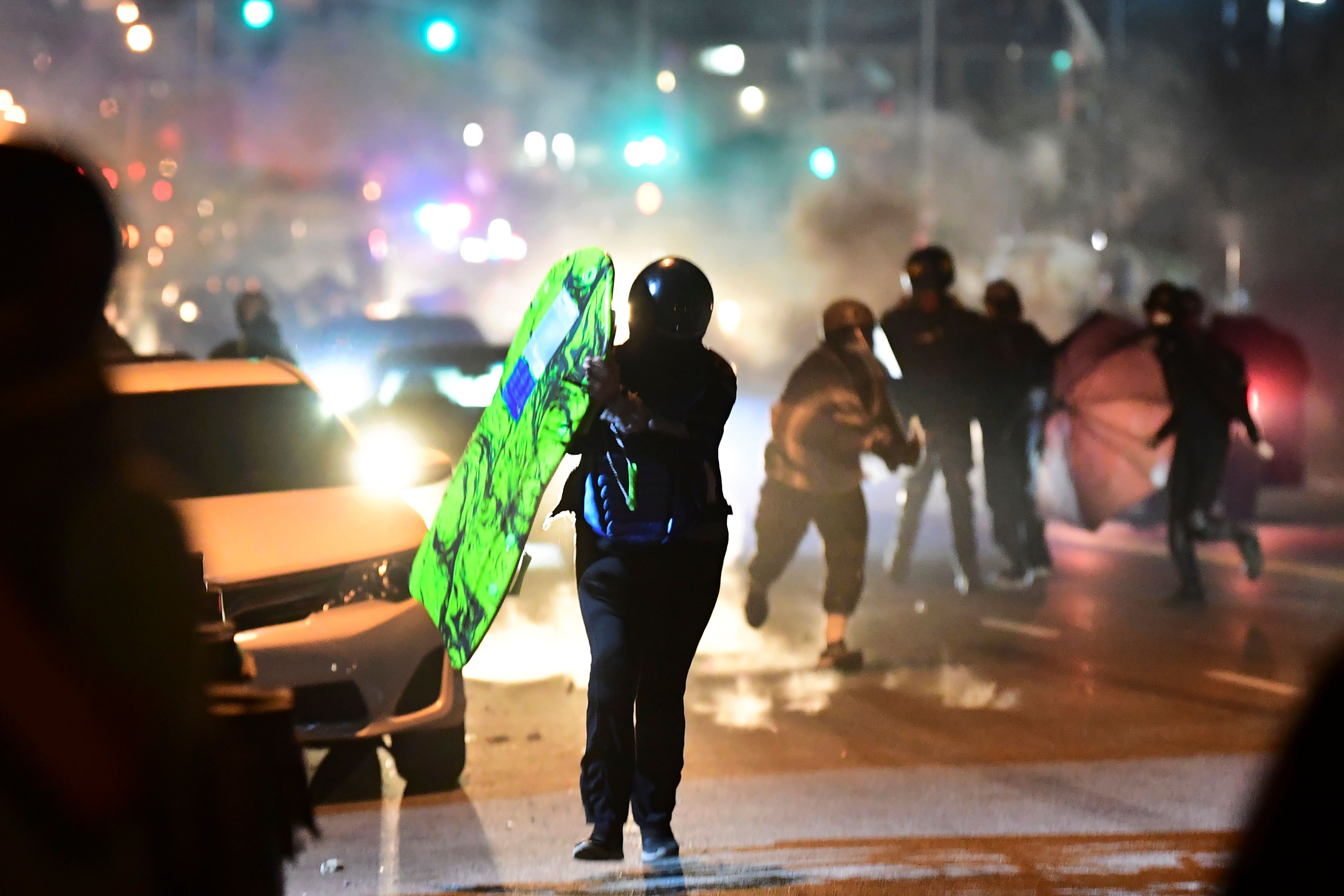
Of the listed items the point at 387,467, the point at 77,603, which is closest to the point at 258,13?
the point at 387,467

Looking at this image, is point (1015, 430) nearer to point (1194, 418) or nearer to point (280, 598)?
point (1194, 418)

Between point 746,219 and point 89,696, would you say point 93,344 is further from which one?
point 746,219

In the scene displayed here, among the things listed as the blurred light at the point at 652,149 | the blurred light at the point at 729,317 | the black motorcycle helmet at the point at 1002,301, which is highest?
the blurred light at the point at 652,149

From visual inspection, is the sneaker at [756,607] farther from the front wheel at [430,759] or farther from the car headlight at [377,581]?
the car headlight at [377,581]

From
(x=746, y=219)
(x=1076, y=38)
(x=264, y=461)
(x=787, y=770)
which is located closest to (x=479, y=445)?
(x=264, y=461)

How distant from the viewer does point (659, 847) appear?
4828 mm

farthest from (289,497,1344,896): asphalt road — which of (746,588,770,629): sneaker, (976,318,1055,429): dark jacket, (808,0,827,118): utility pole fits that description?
(808,0,827,118): utility pole

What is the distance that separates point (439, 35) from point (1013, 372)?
8.75m

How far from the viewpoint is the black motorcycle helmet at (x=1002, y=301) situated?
36.4ft

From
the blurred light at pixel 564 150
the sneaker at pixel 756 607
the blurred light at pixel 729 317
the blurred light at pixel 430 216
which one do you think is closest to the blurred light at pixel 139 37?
the blurred light at pixel 430 216

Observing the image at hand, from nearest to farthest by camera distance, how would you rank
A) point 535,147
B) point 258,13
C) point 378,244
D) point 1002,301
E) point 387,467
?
point 387,467
point 1002,301
point 258,13
point 535,147
point 378,244

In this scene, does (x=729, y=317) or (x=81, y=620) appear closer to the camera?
(x=81, y=620)

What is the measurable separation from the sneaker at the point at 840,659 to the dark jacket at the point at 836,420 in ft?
2.53

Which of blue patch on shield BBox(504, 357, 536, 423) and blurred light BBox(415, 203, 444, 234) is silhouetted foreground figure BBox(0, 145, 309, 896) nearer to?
blue patch on shield BBox(504, 357, 536, 423)
